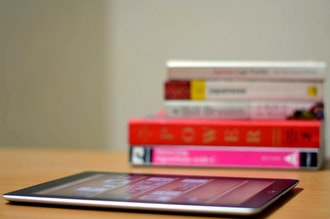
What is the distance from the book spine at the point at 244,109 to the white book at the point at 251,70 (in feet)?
0.14

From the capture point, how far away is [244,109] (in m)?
0.92

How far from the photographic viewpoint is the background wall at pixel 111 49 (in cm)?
129

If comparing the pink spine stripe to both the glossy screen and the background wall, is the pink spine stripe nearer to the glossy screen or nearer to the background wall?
the glossy screen

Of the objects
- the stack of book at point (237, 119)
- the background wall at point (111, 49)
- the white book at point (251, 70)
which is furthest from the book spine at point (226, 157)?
the background wall at point (111, 49)

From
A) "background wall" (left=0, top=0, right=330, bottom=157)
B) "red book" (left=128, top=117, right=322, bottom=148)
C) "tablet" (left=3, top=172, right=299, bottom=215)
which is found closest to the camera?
"tablet" (left=3, top=172, right=299, bottom=215)

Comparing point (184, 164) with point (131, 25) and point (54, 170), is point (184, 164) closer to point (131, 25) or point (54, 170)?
point (54, 170)

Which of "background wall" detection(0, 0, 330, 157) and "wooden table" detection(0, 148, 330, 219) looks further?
"background wall" detection(0, 0, 330, 157)

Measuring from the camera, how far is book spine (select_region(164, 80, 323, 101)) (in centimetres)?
90

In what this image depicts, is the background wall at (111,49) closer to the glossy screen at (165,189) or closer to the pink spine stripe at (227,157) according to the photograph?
the pink spine stripe at (227,157)

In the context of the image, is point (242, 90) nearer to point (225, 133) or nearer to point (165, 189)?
point (225, 133)

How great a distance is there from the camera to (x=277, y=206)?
57cm

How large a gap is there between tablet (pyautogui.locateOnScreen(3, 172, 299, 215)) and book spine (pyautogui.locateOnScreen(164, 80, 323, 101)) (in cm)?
26

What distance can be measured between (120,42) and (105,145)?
286 mm

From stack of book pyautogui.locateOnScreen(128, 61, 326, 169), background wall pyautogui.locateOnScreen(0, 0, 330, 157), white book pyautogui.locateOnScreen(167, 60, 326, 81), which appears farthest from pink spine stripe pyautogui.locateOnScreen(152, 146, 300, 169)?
background wall pyautogui.locateOnScreen(0, 0, 330, 157)
